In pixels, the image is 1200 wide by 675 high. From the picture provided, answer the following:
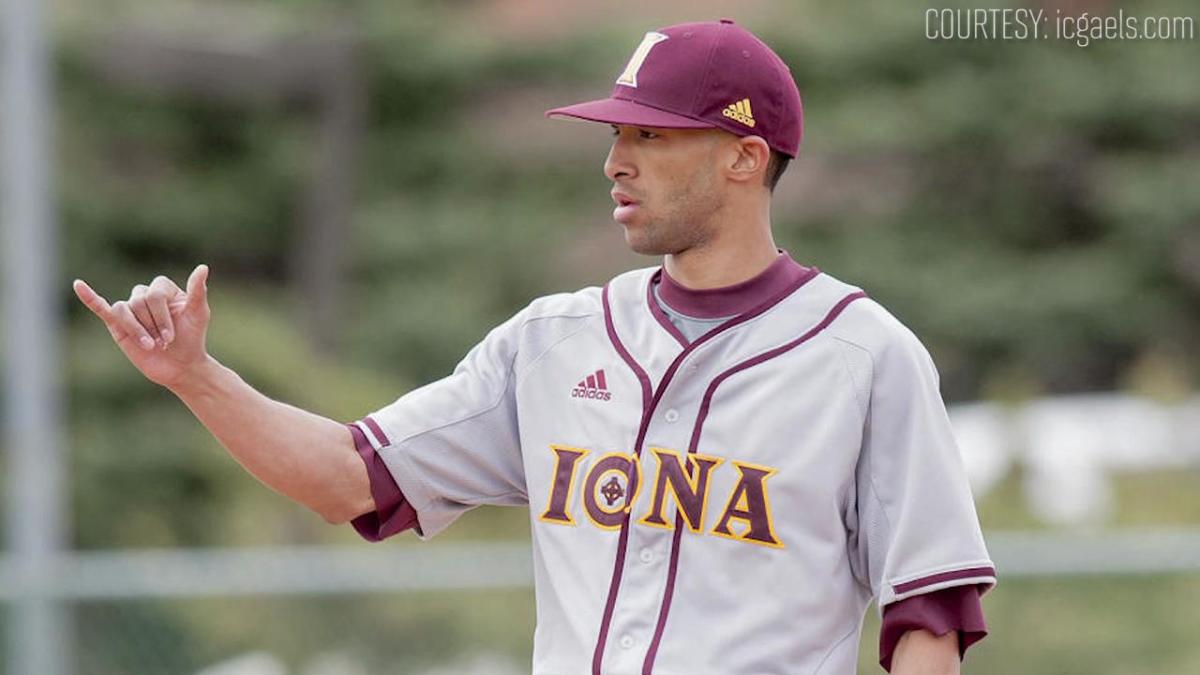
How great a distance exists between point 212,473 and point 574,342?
9.63 metres

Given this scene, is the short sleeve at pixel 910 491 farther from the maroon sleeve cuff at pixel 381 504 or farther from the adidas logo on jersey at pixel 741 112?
the maroon sleeve cuff at pixel 381 504

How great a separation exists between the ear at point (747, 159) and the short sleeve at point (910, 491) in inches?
A: 13.1

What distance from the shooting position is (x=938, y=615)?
305 centimetres

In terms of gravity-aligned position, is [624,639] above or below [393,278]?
above

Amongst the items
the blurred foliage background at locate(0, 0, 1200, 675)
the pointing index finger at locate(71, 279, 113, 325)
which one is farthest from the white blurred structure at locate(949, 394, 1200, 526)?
the pointing index finger at locate(71, 279, 113, 325)

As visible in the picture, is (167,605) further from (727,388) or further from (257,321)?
(257,321)

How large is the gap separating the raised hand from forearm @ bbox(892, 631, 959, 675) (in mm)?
1128

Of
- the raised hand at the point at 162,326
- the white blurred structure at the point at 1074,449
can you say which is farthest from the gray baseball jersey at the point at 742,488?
the white blurred structure at the point at 1074,449

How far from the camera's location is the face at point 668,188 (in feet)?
10.5

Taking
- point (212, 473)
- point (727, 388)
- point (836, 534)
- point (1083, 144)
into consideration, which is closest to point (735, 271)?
point (727, 388)

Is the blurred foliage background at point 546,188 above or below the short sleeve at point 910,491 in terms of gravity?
below

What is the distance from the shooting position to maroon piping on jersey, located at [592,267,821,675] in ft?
10.3

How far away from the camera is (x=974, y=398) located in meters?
16.5

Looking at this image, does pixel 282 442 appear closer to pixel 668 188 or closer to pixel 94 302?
pixel 94 302
